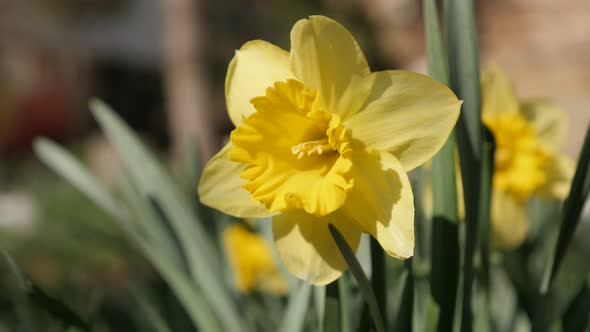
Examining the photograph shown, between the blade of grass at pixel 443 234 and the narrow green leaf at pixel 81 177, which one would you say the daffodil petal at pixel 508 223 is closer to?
the blade of grass at pixel 443 234

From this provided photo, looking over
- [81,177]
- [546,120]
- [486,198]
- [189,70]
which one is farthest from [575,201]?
[189,70]

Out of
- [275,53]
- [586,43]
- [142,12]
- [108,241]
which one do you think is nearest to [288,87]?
[275,53]

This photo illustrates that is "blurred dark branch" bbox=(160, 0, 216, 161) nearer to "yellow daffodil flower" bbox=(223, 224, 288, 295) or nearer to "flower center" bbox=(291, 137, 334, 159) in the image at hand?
"yellow daffodil flower" bbox=(223, 224, 288, 295)

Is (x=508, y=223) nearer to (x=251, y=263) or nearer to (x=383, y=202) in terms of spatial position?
(x=383, y=202)

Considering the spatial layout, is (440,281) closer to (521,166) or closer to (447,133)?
(447,133)

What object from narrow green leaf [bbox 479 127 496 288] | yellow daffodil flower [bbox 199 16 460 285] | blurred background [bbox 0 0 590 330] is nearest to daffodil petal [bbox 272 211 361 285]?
yellow daffodil flower [bbox 199 16 460 285]

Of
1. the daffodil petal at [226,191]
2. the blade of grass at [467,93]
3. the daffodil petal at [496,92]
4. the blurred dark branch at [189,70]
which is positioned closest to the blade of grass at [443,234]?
the blade of grass at [467,93]
